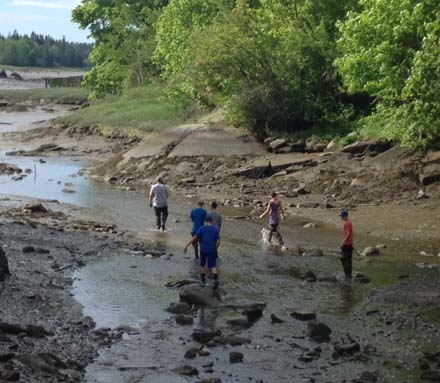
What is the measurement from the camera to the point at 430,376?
13664 mm

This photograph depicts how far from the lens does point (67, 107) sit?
315 feet

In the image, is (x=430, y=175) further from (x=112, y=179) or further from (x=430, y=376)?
(x=430, y=376)

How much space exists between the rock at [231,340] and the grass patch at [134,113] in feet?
116

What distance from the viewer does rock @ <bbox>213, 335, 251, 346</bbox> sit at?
15.5 metres

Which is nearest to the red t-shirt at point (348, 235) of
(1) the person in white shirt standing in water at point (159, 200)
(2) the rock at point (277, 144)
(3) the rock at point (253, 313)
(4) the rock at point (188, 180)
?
(3) the rock at point (253, 313)

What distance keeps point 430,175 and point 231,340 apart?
54.0 feet

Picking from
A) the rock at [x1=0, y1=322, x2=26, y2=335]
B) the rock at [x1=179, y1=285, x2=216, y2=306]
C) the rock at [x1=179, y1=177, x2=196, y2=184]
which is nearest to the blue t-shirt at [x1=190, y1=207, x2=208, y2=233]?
the rock at [x1=179, y1=285, x2=216, y2=306]

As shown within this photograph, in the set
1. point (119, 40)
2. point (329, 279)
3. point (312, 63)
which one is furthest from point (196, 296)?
point (119, 40)

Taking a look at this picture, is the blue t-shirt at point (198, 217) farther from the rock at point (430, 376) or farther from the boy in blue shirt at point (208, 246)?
the rock at point (430, 376)

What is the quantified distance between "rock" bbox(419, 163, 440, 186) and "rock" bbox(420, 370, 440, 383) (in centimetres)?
1707

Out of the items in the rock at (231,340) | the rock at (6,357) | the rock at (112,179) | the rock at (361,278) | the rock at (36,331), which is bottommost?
the rock at (112,179)

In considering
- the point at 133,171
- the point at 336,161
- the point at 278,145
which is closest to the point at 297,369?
the point at 336,161

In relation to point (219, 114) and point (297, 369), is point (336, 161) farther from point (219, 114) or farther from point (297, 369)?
point (297, 369)

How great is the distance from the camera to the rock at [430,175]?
30.2m
